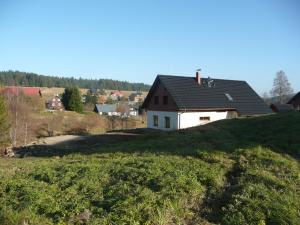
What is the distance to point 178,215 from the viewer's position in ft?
24.2

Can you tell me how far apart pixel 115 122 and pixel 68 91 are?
20.4 meters

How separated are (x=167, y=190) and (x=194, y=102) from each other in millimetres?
24850

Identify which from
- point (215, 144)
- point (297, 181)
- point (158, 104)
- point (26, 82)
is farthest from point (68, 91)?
point (26, 82)

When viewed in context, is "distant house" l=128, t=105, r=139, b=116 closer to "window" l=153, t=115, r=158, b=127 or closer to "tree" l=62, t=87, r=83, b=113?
"tree" l=62, t=87, r=83, b=113


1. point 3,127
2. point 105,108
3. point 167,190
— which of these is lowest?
point 167,190

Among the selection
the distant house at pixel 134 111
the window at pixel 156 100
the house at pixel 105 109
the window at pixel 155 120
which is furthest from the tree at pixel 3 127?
the distant house at pixel 134 111

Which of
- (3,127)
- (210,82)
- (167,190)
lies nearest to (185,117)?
(210,82)

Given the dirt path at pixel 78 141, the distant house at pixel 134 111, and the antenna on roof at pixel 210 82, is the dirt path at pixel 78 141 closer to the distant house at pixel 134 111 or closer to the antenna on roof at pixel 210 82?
the antenna on roof at pixel 210 82

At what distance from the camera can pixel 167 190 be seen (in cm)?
833

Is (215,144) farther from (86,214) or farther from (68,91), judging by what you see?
(68,91)

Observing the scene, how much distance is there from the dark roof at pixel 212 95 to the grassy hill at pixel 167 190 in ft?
64.4

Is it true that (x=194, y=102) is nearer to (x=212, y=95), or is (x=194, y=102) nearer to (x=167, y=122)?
(x=212, y=95)

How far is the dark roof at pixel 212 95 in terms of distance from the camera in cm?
3281

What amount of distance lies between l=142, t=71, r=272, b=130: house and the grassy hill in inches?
752
